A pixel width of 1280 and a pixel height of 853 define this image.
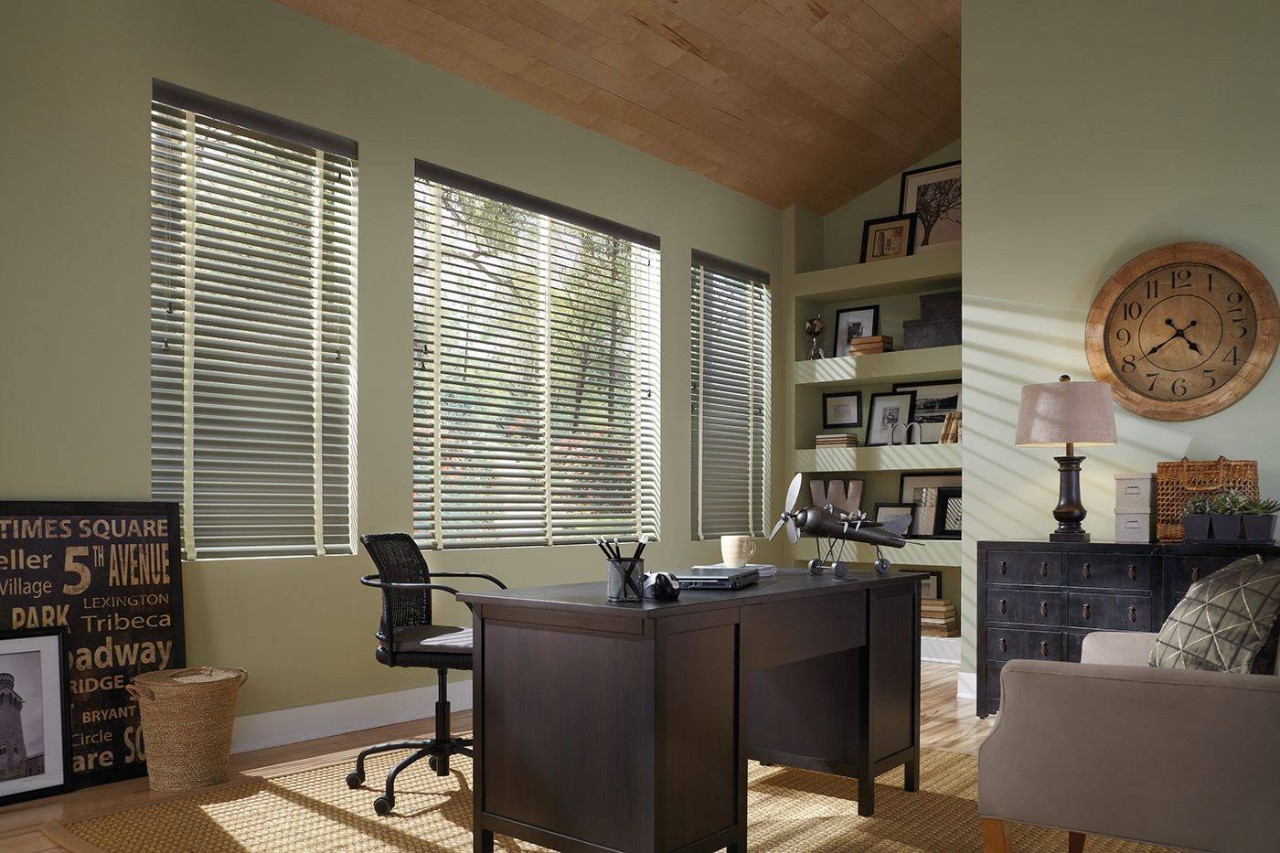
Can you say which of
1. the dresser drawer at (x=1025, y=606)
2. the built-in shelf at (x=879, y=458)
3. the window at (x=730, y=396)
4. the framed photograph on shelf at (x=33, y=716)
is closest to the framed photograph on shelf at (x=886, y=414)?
the built-in shelf at (x=879, y=458)

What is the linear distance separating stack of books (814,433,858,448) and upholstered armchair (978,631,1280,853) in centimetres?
429

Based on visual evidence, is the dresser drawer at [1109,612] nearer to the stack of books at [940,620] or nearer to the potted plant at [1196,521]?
the potted plant at [1196,521]

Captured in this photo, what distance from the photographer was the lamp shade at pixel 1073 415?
4359mm

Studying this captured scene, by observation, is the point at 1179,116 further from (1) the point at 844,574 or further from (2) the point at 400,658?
(2) the point at 400,658

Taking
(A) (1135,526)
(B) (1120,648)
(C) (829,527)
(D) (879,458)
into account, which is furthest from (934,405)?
(B) (1120,648)

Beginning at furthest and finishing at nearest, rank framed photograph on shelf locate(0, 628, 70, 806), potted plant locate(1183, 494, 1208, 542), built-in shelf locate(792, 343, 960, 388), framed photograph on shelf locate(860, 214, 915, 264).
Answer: framed photograph on shelf locate(860, 214, 915, 264), built-in shelf locate(792, 343, 960, 388), potted plant locate(1183, 494, 1208, 542), framed photograph on shelf locate(0, 628, 70, 806)

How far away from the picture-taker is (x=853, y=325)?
22.7ft

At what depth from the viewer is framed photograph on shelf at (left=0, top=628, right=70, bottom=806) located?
3.23m

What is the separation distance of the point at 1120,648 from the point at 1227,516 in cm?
162

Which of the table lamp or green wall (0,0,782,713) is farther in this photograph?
the table lamp

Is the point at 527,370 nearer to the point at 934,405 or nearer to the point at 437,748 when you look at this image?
the point at 437,748

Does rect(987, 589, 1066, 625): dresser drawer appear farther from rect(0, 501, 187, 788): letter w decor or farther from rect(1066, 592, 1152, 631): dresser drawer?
rect(0, 501, 187, 788): letter w decor

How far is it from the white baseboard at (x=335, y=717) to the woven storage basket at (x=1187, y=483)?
10.5ft

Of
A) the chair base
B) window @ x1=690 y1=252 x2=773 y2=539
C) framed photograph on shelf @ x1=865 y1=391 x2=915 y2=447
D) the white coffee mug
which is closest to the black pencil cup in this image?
the white coffee mug
